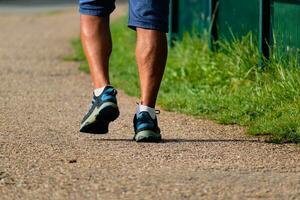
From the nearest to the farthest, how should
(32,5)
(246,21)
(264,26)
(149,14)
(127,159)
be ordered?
(127,159), (149,14), (264,26), (246,21), (32,5)

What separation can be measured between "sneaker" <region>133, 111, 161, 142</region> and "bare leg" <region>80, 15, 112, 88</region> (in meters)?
0.28

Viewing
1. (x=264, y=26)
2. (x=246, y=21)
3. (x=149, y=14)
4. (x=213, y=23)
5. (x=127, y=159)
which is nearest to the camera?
(x=127, y=159)

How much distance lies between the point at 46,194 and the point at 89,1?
1.58m

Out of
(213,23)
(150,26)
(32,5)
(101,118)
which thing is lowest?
(32,5)

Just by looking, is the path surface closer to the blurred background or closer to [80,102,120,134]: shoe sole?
[80,102,120,134]: shoe sole

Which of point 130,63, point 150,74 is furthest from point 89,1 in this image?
point 130,63

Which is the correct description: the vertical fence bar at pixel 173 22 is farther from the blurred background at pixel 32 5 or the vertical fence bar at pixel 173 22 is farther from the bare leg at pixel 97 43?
the blurred background at pixel 32 5

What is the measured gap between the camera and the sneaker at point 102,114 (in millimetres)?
5684

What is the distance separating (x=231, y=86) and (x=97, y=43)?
2408 millimetres

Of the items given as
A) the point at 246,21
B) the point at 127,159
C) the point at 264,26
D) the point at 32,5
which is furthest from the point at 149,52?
the point at 32,5

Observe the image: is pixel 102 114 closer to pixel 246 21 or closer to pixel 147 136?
pixel 147 136

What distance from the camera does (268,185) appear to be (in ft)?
15.2

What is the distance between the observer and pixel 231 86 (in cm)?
815

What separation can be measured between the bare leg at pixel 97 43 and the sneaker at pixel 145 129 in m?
0.28
